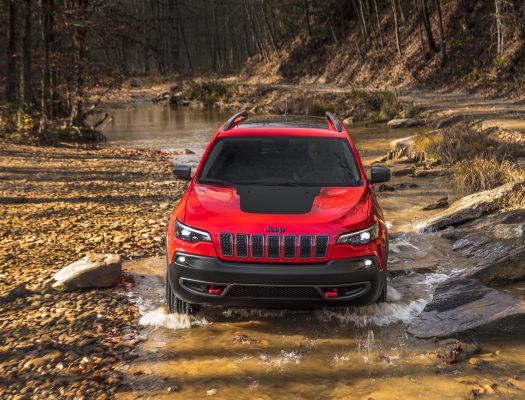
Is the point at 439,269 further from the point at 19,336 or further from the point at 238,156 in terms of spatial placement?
the point at 19,336

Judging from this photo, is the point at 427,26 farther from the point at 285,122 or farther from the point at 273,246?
the point at 273,246

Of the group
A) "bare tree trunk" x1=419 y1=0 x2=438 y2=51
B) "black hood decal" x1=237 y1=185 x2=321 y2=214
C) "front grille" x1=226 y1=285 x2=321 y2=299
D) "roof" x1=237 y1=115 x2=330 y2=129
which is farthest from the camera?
"bare tree trunk" x1=419 y1=0 x2=438 y2=51

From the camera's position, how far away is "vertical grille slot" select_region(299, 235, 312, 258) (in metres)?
4.57

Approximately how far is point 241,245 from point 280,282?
0.43 meters

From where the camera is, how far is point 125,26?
1991cm

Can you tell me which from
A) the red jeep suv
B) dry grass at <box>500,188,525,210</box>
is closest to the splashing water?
the red jeep suv

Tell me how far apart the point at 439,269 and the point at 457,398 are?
3197 mm

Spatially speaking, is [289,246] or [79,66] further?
[79,66]

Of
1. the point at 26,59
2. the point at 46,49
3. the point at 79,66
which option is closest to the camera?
the point at 26,59

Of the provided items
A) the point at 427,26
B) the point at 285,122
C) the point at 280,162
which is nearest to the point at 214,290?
the point at 280,162

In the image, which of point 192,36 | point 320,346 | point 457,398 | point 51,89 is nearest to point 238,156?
point 320,346

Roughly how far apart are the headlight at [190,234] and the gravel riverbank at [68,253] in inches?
40.5

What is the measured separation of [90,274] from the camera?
6141 millimetres

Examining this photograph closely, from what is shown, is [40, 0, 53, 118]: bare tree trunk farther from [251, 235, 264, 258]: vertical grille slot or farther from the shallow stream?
[251, 235, 264, 258]: vertical grille slot
